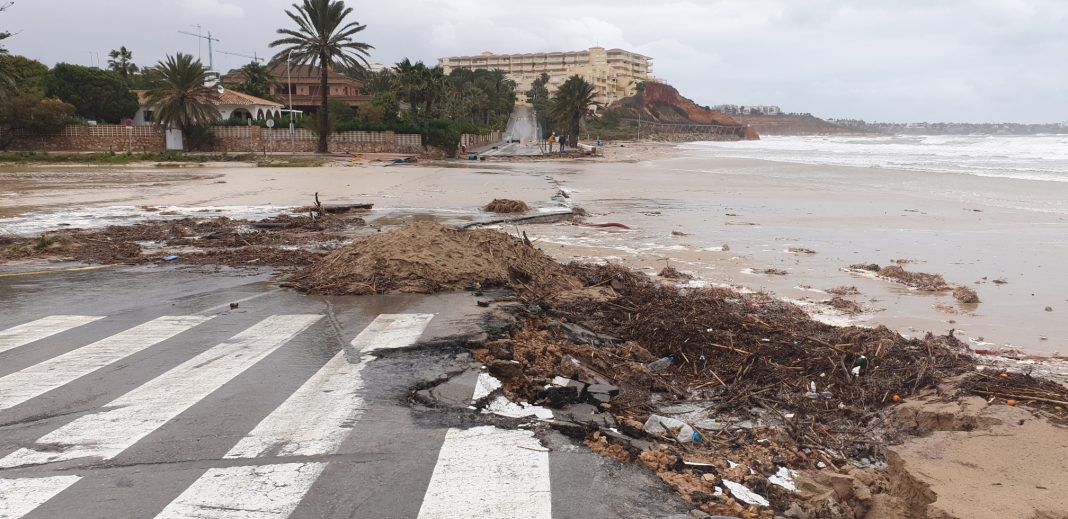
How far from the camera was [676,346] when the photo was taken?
7367 mm

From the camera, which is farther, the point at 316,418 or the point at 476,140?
the point at 476,140

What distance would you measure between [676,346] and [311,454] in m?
3.89

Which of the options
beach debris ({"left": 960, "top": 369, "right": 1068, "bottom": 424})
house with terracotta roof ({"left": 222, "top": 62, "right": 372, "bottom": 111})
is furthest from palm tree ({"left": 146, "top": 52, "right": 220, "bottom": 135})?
beach debris ({"left": 960, "top": 369, "right": 1068, "bottom": 424})

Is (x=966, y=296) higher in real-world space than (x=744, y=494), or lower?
higher

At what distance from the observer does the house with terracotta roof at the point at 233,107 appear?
6920 cm

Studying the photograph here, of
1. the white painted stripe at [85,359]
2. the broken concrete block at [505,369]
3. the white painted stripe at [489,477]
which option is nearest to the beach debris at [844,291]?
the broken concrete block at [505,369]

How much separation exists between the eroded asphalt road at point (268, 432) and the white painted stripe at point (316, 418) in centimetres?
1

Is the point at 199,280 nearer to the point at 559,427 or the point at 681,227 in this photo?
the point at 559,427

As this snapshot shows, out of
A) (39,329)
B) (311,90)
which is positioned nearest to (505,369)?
(39,329)

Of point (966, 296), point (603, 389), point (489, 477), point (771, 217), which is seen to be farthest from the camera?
point (771, 217)

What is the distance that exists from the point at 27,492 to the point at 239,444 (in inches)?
43.9

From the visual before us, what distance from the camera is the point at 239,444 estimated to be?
4777mm

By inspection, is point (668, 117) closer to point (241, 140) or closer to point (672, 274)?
point (241, 140)

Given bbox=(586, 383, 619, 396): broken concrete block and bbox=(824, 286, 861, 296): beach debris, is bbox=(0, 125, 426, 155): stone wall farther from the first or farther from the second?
bbox=(586, 383, 619, 396): broken concrete block
